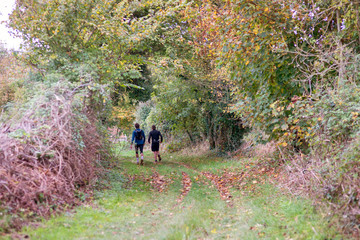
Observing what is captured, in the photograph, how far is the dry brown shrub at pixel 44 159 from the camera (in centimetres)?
573

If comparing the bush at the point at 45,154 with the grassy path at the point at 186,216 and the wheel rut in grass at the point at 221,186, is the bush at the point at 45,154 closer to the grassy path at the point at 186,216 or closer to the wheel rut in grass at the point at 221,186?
the grassy path at the point at 186,216

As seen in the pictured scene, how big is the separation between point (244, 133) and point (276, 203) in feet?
39.2

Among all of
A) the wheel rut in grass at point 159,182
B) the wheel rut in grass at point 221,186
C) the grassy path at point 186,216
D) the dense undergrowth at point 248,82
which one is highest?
the dense undergrowth at point 248,82

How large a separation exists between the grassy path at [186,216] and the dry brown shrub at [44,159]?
1.97 feet

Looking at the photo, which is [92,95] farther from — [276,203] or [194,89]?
[194,89]

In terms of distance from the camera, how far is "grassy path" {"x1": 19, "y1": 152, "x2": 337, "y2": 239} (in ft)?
17.7

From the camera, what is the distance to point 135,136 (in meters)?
15.1

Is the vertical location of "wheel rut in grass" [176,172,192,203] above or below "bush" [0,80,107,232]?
below

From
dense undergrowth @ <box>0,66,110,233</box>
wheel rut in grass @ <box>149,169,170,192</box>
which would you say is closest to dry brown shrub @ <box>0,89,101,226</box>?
dense undergrowth @ <box>0,66,110,233</box>

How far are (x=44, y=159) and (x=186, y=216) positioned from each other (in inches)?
147

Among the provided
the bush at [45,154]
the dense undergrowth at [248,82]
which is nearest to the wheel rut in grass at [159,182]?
the bush at [45,154]

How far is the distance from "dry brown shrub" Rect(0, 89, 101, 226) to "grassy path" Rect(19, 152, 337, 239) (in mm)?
601

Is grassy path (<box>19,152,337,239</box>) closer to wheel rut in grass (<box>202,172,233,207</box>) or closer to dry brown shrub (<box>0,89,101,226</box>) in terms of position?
wheel rut in grass (<box>202,172,233,207</box>)

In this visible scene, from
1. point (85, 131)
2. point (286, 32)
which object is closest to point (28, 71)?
point (85, 131)
